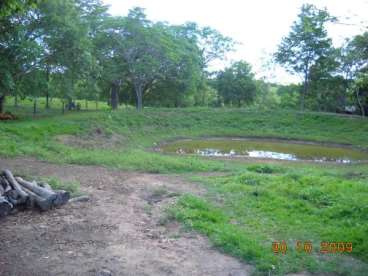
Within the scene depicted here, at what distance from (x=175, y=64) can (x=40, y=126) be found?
1675 cm

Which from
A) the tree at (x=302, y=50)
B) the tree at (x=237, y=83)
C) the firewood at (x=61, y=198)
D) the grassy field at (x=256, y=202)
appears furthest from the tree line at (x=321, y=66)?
the firewood at (x=61, y=198)

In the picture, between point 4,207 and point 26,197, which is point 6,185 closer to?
point 26,197

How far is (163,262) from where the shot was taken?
219 inches

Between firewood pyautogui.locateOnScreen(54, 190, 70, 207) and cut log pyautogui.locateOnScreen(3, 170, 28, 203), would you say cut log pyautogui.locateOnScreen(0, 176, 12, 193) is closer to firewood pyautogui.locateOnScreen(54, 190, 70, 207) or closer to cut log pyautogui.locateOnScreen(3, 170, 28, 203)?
cut log pyautogui.locateOnScreen(3, 170, 28, 203)

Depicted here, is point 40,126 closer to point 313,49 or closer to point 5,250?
point 5,250

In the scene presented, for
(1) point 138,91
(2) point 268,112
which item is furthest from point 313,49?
(1) point 138,91

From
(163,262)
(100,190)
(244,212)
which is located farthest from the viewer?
(100,190)

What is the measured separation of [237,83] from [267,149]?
2133 centimetres

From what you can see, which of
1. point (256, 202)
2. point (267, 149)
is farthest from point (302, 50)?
point (256, 202)

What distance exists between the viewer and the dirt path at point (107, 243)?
536 centimetres

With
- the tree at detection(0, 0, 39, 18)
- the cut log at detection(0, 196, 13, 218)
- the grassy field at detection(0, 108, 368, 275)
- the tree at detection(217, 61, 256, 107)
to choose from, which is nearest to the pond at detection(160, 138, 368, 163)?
the grassy field at detection(0, 108, 368, 275)

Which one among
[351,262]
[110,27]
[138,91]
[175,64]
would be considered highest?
[110,27]

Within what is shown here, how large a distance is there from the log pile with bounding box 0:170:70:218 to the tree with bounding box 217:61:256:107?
37.3 metres

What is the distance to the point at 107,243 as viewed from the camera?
243 inches
